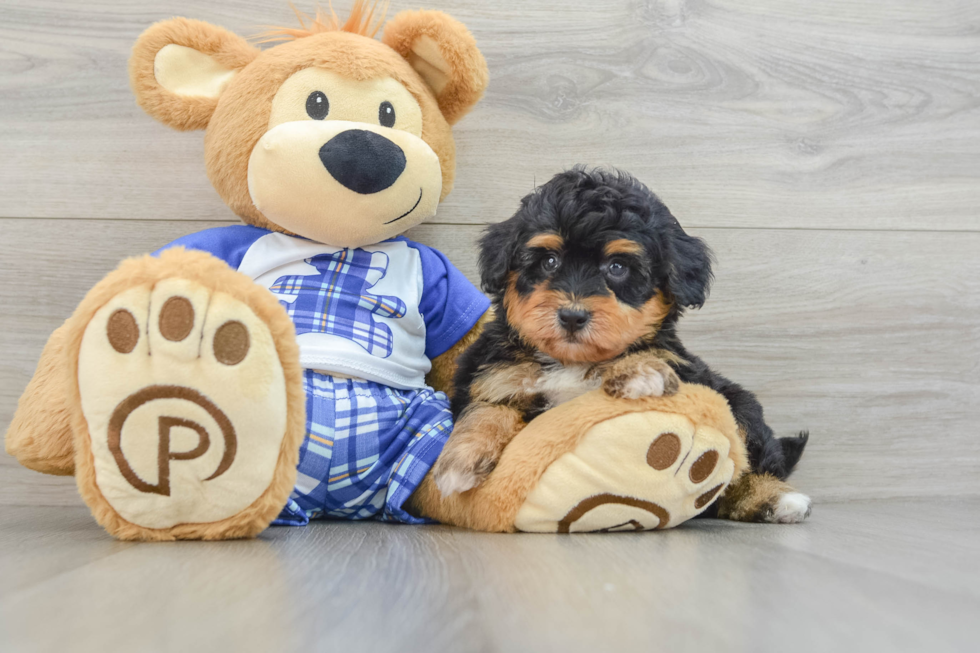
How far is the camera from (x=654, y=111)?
1992 millimetres

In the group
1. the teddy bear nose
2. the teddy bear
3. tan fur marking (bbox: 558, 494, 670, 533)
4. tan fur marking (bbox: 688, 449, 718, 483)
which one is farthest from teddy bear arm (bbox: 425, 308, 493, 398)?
tan fur marking (bbox: 688, 449, 718, 483)

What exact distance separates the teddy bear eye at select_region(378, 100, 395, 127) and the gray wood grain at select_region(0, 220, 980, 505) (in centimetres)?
45

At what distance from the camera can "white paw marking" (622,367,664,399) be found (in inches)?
48.2

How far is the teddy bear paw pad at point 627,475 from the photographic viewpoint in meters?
1.20

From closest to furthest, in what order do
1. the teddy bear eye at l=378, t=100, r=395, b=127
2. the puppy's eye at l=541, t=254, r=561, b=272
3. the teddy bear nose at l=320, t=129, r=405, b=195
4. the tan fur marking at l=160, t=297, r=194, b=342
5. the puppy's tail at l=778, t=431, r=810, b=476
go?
the tan fur marking at l=160, t=297, r=194, b=342, the puppy's eye at l=541, t=254, r=561, b=272, the teddy bear nose at l=320, t=129, r=405, b=195, the teddy bear eye at l=378, t=100, r=395, b=127, the puppy's tail at l=778, t=431, r=810, b=476

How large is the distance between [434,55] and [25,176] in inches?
45.1

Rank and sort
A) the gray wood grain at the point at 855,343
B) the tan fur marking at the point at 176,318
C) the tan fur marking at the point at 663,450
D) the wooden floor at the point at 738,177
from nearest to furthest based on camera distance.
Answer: the tan fur marking at the point at 176,318 < the tan fur marking at the point at 663,450 < the wooden floor at the point at 738,177 < the gray wood grain at the point at 855,343

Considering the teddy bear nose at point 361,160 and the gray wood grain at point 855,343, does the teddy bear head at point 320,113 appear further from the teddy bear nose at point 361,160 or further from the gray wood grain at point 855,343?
the gray wood grain at point 855,343

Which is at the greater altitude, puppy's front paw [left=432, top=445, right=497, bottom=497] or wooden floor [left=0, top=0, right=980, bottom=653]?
wooden floor [left=0, top=0, right=980, bottom=653]

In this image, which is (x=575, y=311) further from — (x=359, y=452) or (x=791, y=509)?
(x=791, y=509)

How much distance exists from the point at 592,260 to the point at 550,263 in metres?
0.08

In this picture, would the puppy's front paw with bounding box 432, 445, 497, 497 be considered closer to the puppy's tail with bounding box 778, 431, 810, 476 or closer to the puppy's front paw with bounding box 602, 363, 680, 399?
the puppy's front paw with bounding box 602, 363, 680, 399

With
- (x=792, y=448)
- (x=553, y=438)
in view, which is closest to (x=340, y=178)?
(x=553, y=438)

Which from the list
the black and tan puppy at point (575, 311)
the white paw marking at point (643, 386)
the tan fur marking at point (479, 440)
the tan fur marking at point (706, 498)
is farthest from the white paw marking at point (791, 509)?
the tan fur marking at point (479, 440)
